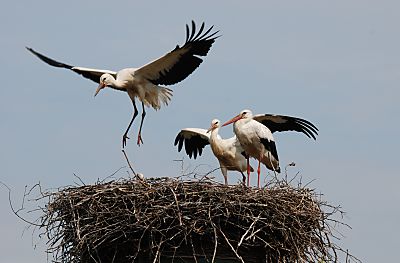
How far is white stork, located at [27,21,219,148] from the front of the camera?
1170 centimetres

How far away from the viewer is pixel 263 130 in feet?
39.8

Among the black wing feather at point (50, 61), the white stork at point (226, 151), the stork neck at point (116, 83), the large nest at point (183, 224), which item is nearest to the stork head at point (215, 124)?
the white stork at point (226, 151)

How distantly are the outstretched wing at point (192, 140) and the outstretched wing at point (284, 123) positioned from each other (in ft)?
3.86

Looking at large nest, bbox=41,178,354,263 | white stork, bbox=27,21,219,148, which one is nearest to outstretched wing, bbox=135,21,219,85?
white stork, bbox=27,21,219,148

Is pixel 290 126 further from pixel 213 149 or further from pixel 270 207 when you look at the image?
pixel 270 207

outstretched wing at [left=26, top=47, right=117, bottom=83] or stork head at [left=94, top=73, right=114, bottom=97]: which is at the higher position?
outstretched wing at [left=26, top=47, right=117, bottom=83]

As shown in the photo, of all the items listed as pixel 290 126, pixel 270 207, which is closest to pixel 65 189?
pixel 270 207

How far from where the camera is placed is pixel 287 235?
9102 mm

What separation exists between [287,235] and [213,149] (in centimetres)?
402

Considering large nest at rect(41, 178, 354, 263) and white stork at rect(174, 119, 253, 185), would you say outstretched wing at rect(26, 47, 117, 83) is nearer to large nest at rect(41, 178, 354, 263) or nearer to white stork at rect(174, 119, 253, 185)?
white stork at rect(174, 119, 253, 185)

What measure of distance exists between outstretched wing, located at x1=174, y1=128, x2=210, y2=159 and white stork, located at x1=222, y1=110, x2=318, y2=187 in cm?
111

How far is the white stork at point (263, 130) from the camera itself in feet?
39.7

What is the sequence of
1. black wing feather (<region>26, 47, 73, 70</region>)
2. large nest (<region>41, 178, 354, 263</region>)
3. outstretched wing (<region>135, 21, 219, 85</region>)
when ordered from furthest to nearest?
black wing feather (<region>26, 47, 73, 70</region>) → outstretched wing (<region>135, 21, 219, 85</region>) → large nest (<region>41, 178, 354, 263</region>)

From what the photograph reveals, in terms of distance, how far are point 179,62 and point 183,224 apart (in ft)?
11.9
